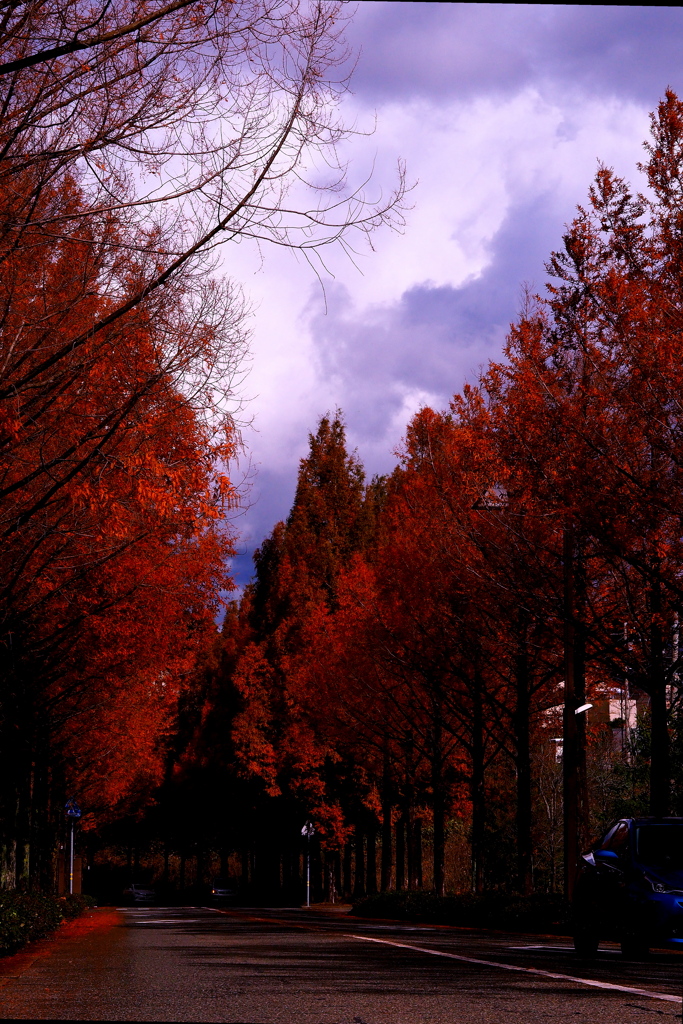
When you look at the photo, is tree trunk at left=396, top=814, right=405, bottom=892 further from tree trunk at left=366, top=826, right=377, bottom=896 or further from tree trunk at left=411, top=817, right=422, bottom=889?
tree trunk at left=366, top=826, right=377, bottom=896

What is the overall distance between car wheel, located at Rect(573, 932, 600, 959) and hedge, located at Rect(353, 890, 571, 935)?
5610 mm

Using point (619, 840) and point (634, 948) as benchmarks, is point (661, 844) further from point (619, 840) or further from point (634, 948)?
point (634, 948)

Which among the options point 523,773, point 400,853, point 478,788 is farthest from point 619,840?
point 400,853

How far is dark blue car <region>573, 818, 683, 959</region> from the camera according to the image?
40.3ft

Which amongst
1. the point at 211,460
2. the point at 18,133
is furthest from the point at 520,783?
the point at 18,133

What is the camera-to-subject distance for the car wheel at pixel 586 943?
1323cm

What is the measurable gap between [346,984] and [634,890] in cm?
407

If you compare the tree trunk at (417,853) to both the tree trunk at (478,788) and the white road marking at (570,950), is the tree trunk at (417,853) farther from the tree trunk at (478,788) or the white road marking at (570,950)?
the white road marking at (570,950)

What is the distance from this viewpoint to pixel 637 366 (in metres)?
16.5

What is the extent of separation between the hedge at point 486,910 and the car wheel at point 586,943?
561 cm

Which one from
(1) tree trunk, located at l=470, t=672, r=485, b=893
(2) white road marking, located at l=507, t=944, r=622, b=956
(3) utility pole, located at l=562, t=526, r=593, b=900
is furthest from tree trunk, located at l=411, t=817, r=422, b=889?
(2) white road marking, located at l=507, t=944, r=622, b=956

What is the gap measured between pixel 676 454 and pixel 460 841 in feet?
123

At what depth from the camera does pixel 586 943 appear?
13.3 m

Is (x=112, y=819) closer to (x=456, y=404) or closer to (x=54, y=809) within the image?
(x=54, y=809)
